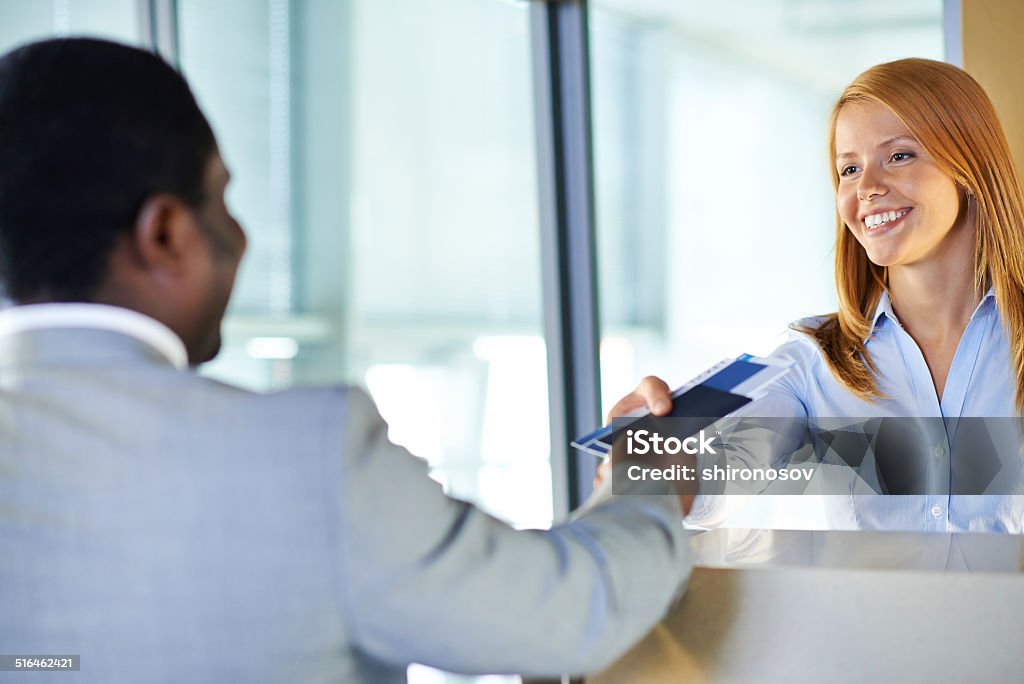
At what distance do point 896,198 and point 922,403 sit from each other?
344mm

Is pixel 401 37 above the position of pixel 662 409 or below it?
above

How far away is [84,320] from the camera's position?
712 mm

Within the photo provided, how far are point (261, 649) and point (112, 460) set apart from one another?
160mm

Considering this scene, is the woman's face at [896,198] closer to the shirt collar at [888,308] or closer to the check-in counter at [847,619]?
the shirt collar at [888,308]

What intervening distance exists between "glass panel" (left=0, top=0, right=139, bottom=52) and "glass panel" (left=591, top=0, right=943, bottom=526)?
1491 millimetres

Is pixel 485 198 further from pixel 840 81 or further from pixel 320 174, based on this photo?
pixel 840 81

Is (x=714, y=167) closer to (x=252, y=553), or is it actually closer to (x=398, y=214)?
(x=398, y=214)

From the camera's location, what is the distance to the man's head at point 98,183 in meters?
0.71

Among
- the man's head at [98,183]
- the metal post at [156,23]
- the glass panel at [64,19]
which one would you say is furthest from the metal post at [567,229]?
the man's head at [98,183]

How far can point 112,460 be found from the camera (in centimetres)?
64

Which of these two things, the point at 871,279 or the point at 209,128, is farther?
the point at 871,279

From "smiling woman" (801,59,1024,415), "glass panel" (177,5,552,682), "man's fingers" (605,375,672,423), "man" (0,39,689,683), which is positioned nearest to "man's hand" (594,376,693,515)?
"man's fingers" (605,375,672,423)

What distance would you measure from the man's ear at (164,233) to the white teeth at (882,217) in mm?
1246

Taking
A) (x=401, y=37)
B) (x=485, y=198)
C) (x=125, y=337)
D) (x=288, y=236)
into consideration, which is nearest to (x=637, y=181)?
(x=485, y=198)
